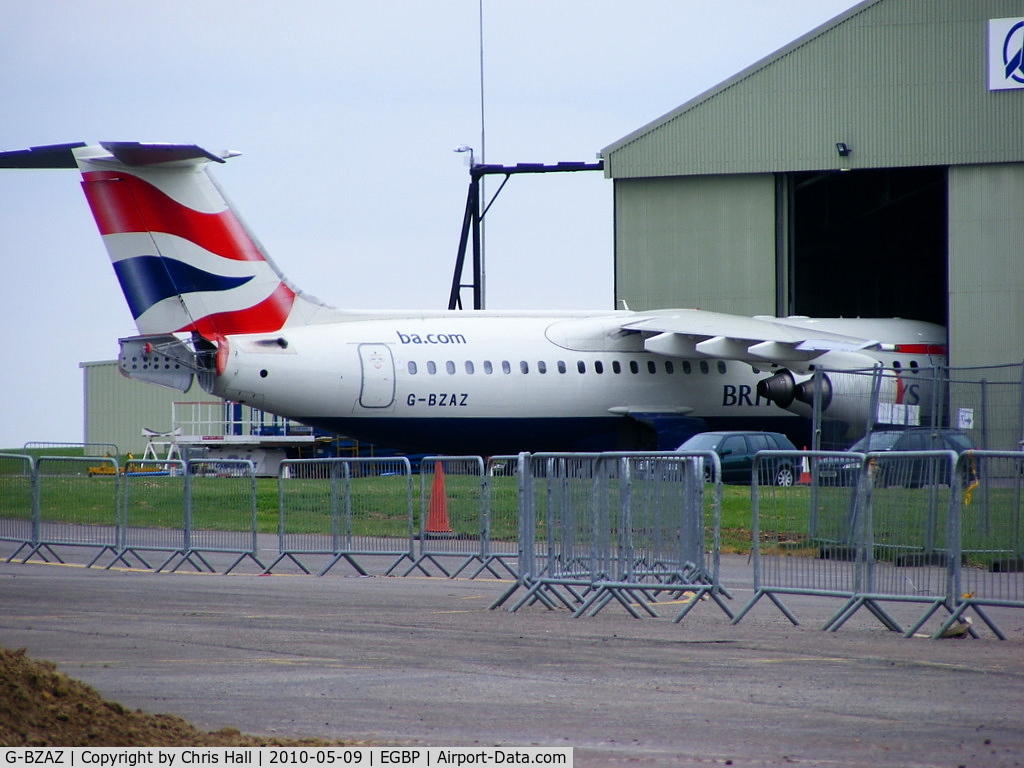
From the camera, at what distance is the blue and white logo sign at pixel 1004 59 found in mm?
32594

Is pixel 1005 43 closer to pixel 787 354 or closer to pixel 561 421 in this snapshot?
pixel 787 354

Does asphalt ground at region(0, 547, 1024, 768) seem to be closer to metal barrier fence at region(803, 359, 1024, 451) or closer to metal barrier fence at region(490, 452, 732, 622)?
metal barrier fence at region(490, 452, 732, 622)

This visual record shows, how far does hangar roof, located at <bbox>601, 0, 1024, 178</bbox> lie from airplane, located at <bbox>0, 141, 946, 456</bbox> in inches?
161

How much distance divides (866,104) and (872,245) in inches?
493

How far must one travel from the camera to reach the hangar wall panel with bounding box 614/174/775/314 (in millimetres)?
35625

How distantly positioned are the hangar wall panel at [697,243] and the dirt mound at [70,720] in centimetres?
3050

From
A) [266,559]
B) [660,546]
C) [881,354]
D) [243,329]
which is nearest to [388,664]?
[660,546]

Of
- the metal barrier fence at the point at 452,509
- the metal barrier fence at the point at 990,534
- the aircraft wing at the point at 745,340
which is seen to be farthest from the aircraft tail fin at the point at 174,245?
the metal barrier fence at the point at 990,534

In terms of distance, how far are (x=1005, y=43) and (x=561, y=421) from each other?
1246 cm

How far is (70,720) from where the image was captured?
578 cm

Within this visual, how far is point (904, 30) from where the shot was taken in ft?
110

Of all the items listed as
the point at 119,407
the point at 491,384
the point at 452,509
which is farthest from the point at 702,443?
the point at 119,407

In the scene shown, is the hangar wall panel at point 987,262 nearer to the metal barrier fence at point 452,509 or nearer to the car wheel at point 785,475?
the metal barrier fence at point 452,509

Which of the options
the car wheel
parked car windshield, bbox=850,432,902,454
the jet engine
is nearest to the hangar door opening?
the jet engine
